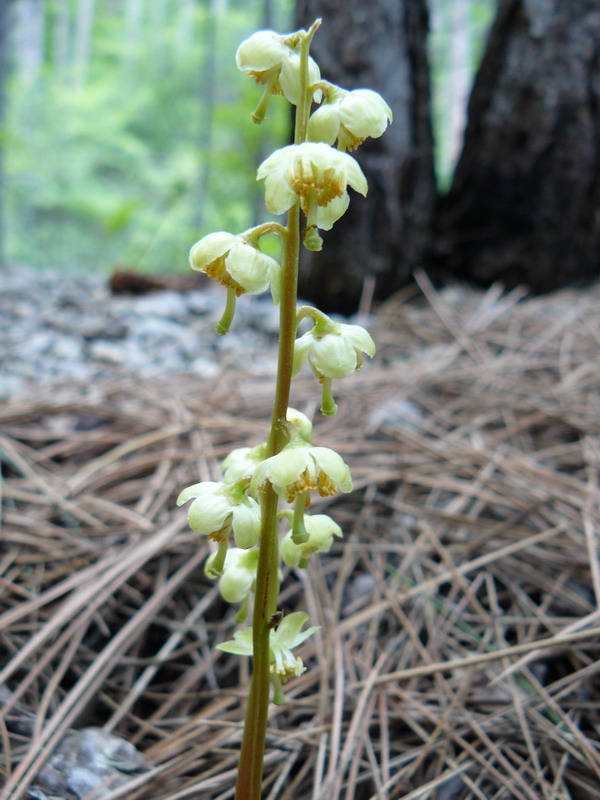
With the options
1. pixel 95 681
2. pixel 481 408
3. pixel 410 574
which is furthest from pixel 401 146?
pixel 95 681

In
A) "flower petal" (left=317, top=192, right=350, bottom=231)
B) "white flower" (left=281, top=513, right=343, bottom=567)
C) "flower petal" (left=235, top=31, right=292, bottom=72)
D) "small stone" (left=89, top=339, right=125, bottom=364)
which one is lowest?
"small stone" (left=89, top=339, right=125, bottom=364)

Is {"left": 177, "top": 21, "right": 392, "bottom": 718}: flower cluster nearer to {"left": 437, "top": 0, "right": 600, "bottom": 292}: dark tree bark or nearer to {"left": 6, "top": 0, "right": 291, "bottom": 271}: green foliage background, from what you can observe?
{"left": 437, "top": 0, "right": 600, "bottom": 292}: dark tree bark

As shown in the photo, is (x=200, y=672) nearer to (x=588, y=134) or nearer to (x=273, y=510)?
(x=273, y=510)

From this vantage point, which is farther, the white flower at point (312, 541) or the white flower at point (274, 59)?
the white flower at point (312, 541)

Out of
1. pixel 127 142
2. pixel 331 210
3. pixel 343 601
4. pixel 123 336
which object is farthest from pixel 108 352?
pixel 127 142

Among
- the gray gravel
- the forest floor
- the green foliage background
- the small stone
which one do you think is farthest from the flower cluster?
the green foliage background

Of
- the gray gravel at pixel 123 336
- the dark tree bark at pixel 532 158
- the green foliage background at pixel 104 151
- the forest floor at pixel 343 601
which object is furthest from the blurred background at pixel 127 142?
the forest floor at pixel 343 601

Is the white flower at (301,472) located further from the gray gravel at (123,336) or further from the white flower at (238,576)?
the gray gravel at (123,336)
